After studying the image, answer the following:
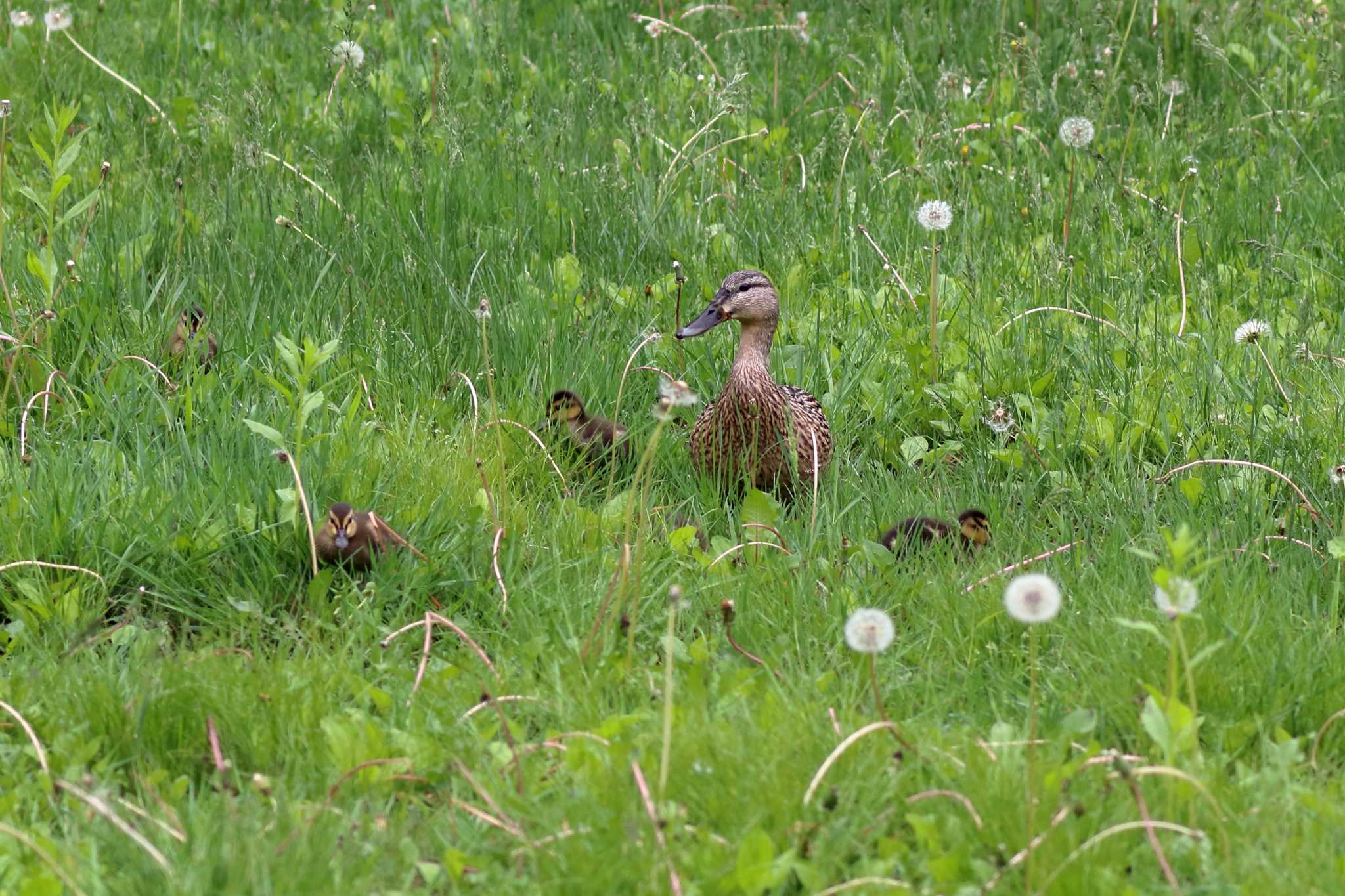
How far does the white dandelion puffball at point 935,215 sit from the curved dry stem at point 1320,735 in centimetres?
234

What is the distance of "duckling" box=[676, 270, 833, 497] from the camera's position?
4867 mm

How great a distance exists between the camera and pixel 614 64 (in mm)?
7746

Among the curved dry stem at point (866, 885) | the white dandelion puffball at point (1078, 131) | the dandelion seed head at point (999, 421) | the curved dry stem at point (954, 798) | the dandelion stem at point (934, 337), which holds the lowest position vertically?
the dandelion seed head at point (999, 421)

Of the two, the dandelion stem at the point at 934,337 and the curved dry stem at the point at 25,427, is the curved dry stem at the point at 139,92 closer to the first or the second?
the curved dry stem at the point at 25,427

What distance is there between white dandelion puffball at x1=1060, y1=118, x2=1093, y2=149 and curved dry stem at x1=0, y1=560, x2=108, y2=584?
4046mm

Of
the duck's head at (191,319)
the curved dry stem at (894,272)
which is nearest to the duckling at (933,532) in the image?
the curved dry stem at (894,272)

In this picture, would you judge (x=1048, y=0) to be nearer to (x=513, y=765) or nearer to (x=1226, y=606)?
(x=1226, y=606)

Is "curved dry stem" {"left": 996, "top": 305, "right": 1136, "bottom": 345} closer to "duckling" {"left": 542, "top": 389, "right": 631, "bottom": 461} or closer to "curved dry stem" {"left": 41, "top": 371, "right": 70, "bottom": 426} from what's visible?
"duckling" {"left": 542, "top": 389, "right": 631, "bottom": 461}

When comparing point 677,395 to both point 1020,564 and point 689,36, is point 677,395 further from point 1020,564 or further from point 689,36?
point 689,36

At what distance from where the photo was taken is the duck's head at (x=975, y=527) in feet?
13.7

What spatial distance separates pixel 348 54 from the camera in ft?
21.7

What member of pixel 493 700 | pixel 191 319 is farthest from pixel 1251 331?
pixel 191 319

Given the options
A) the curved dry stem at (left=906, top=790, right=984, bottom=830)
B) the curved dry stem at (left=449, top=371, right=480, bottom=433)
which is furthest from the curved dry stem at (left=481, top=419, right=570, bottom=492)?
the curved dry stem at (left=906, top=790, right=984, bottom=830)

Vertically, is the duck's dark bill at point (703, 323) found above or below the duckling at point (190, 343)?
below
